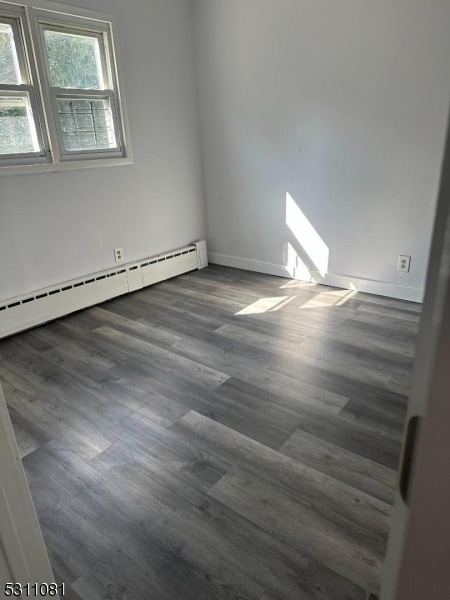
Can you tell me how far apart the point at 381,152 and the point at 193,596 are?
3016 mm

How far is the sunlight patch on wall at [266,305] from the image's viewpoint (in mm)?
3252

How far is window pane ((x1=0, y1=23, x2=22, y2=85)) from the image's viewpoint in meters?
2.74

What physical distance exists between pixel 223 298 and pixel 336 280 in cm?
101

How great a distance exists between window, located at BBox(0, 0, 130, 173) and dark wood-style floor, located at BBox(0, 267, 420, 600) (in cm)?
129

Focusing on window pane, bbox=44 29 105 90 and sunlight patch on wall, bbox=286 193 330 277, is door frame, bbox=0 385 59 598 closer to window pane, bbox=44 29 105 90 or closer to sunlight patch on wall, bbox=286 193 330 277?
window pane, bbox=44 29 105 90

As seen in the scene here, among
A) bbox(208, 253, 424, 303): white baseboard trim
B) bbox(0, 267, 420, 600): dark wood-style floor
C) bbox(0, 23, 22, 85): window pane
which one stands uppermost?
bbox(0, 23, 22, 85): window pane

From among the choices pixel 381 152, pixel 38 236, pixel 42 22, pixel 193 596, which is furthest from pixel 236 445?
pixel 42 22

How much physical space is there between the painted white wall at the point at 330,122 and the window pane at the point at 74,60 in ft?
3.47

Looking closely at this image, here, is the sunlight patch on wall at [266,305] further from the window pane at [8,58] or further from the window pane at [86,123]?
the window pane at [8,58]

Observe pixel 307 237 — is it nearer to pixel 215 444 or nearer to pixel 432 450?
pixel 215 444

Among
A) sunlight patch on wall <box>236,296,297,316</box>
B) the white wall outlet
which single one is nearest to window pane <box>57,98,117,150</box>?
sunlight patch on wall <box>236,296,297,316</box>

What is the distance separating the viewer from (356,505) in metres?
1.53

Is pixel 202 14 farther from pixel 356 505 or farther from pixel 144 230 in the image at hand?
pixel 356 505

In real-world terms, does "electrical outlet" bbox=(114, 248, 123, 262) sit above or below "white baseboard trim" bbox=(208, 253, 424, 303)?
above
